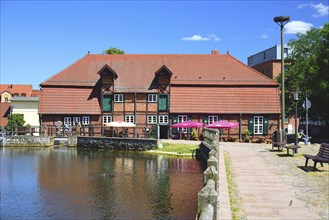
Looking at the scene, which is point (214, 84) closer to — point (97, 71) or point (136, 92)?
point (136, 92)

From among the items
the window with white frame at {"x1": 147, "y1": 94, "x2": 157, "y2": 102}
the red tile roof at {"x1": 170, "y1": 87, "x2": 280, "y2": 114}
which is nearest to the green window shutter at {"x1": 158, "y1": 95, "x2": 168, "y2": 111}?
the window with white frame at {"x1": 147, "y1": 94, "x2": 157, "y2": 102}

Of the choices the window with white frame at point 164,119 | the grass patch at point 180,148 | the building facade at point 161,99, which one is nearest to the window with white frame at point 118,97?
the building facade at point 161,99

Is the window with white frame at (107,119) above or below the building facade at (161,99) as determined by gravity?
below

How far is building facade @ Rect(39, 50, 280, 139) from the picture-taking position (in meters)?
41.5

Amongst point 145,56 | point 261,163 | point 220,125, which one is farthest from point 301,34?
point 261,163

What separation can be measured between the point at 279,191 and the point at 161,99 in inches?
1242

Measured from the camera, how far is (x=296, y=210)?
30.6 ft

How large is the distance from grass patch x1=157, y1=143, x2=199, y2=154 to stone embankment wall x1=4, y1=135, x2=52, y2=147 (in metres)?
12.9

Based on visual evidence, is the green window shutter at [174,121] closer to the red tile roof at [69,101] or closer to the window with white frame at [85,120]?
the red tile roof at [69,101]

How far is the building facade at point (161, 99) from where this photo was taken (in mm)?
41500

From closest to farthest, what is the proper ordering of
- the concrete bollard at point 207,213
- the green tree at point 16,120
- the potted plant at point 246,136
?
the concrete bollard at point 207,213
the potted plant at point 246,136
the green tree at point 16,120

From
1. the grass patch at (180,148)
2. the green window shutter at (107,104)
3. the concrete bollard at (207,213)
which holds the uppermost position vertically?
the green window shutter at (107,104)

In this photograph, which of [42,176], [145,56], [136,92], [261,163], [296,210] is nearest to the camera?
[296,210]

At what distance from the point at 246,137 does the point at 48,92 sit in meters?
21.8
